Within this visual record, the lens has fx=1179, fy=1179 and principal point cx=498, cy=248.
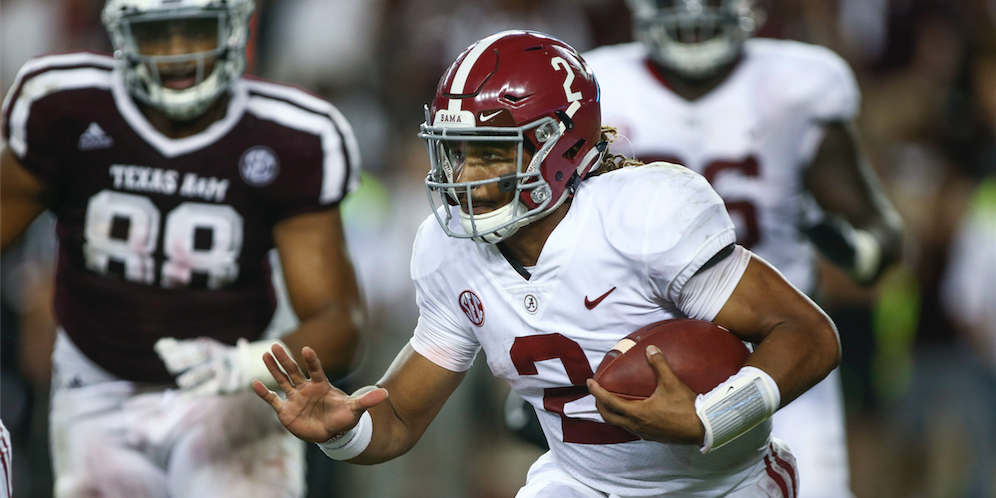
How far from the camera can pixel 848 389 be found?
17.5 ft

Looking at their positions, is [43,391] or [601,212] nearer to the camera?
[601,212]

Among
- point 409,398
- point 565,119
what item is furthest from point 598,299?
point 409,398

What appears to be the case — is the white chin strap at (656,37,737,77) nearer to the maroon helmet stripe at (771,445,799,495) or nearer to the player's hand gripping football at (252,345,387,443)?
the maroon helmet stripe at (771,445,799,495)

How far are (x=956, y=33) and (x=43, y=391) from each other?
4644 millimetres

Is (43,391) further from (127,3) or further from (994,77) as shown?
(994,77)

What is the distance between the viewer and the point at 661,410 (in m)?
2.27

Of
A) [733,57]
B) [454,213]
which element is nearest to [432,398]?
[454,213]

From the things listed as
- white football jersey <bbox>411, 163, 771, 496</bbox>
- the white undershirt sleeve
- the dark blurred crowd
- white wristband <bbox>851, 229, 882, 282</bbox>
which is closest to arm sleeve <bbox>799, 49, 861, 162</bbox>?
white wristband <bbox>851, 229, 882, 282</bbox>

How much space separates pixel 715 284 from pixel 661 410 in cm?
36

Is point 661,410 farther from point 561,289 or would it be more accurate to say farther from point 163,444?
point 163,444

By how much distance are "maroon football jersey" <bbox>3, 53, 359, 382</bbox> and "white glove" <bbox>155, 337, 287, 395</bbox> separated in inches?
16.4

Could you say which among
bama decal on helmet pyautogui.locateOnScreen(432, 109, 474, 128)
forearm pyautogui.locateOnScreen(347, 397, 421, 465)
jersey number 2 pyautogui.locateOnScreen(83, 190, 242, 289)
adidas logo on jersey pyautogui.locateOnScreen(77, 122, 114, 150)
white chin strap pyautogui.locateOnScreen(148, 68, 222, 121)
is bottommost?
forearm pyautogui.locateOnScreen(347, 397, 421, 465)

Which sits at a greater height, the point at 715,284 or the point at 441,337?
the point at 715,284

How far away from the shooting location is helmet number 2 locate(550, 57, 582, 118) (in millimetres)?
2678
